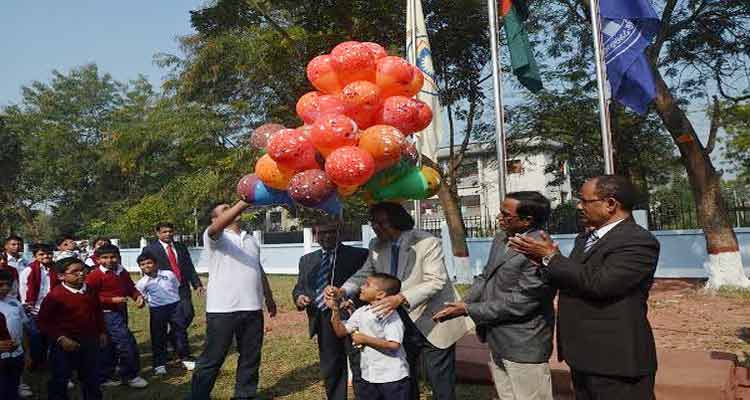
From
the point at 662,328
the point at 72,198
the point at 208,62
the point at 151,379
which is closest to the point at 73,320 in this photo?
the point at 151,379

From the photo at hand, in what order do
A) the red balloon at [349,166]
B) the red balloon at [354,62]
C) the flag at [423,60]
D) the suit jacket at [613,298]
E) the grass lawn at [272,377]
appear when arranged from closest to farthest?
the suit jacket at [613,298], the red balloon at [349,166], the red balloon at [354,62], the grass lawn at [272,377], the flag at [423,60]

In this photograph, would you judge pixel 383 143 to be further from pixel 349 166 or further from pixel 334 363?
pixel 334 363

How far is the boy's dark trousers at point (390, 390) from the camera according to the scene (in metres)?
3.40

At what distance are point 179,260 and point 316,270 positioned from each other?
308 cm

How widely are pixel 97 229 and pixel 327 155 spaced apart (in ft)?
91.3

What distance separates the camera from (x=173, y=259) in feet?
22.9

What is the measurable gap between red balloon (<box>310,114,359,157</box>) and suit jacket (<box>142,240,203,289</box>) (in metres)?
4.12

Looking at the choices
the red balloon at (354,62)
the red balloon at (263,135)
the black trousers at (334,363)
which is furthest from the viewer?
the black trousers at (334,363)

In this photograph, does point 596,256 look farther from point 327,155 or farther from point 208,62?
point 208,62

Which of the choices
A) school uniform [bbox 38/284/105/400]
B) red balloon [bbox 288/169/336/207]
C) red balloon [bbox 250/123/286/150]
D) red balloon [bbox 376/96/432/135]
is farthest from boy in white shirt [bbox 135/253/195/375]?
red balloon [bbox 376/96/432/135]

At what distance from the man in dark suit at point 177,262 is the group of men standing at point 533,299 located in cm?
306

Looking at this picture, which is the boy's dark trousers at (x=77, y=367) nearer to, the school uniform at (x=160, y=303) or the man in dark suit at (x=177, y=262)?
the school uniform at (x=160, y=303)

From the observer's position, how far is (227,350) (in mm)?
4574

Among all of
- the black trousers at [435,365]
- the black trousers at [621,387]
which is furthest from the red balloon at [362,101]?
the black trousers at [621,387]
